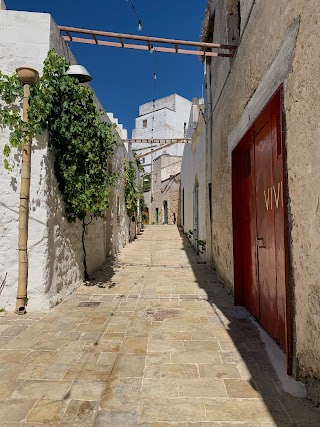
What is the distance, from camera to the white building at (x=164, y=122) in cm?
3462

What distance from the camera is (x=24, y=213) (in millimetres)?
4156

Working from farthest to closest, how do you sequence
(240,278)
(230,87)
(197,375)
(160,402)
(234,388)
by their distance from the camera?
(230,87), (240,278), (197,375), (234,388), (160,402)

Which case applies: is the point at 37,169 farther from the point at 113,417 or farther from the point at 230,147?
the point at 113,417

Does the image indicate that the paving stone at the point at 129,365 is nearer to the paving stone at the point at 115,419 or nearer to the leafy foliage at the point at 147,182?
the paving stone at the point at 115,419

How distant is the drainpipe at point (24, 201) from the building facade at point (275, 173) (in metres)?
2.94

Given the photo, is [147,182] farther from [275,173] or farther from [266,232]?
[275,173]

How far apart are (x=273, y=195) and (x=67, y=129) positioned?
3.22 m

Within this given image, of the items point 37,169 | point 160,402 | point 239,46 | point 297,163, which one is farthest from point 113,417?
point 239,46

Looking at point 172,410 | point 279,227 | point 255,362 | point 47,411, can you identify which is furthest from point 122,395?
point 279,227

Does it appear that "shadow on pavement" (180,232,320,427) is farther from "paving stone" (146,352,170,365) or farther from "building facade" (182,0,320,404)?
"paving stone" (146,352,170,365)

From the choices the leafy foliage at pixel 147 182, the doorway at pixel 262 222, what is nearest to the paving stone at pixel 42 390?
the doorway at pixel 262 222

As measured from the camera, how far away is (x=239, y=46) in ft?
13.8

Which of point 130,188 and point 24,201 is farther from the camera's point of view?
point 130,188

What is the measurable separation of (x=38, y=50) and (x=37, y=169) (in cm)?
173
